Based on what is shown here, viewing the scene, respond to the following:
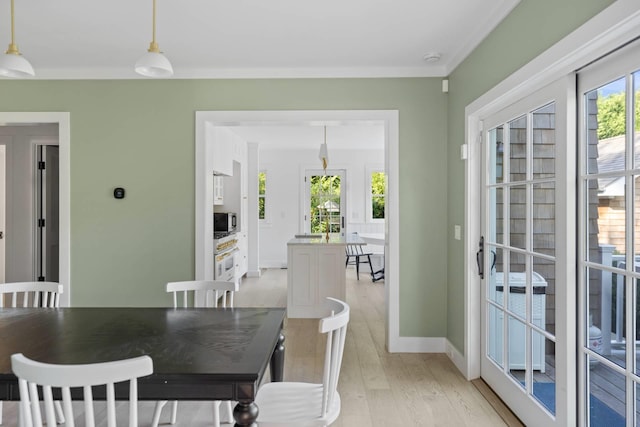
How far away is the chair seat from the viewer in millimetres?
1613

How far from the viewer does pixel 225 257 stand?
5410mm

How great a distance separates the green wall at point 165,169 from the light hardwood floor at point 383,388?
44 cm

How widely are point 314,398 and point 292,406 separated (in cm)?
11

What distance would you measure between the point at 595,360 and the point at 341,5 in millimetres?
2336

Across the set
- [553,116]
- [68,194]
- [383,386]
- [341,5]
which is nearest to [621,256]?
[553,116]

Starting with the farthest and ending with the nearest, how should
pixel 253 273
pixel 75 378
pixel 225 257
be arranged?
pixel 253 273
pixel 225 257
pixel 75 378

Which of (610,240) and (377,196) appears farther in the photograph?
(377,196)

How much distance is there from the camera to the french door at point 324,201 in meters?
8.59

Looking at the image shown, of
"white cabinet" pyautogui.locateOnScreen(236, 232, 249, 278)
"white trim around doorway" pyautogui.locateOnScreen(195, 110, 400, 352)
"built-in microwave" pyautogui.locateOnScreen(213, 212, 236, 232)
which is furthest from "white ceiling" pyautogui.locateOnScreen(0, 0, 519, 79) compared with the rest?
"white cabinet" pyautogui.locateOnScreen(236, 232, 249, 278)

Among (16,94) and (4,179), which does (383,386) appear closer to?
(16,94)

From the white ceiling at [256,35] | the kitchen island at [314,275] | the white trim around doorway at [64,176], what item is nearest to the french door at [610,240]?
the white ceiling at [256,35]

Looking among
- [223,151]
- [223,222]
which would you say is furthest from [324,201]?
[223,151]

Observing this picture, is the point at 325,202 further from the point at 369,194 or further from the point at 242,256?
the point at 242,256

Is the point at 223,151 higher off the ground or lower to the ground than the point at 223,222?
higher
